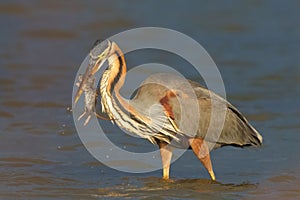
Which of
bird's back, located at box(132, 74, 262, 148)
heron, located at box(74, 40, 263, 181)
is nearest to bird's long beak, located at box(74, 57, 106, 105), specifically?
heron, located at box(74, 40, 263, 181)

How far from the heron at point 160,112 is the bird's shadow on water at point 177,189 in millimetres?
170

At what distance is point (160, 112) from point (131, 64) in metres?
5.62

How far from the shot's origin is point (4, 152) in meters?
9.17

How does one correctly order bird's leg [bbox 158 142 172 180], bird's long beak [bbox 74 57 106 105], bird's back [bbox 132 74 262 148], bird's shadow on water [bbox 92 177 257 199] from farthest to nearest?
bird's leg [bbox 158 142 172 180] → bird's back [bbox 132 74 262 148] → bird's shadow on water [bbox 92 177 257 199] → bird's long beak [bbox 74 57 106 105]

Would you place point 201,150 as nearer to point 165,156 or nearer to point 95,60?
point 165,156

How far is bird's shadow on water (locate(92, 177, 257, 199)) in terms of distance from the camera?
7.71 m

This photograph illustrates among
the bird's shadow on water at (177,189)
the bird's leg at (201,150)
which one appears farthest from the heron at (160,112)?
the bird's shadow on water at (177,189)

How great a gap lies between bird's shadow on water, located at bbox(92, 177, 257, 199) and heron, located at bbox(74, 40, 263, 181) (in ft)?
0.56

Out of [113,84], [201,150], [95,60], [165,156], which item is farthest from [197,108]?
[95,60]

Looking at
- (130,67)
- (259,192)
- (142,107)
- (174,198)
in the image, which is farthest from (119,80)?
(130,67)

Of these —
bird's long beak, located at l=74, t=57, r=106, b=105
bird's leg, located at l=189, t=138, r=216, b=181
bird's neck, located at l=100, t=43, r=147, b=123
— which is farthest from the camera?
bird's leg, located at l=189, t=138, r=216, b=181

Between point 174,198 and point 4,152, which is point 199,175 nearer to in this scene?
point 174,198

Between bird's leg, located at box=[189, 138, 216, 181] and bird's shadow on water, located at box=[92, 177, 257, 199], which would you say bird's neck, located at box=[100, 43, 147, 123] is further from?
bird's leg, located at box=[189, 138, 216, 181]

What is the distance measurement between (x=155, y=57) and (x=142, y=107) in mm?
6299
